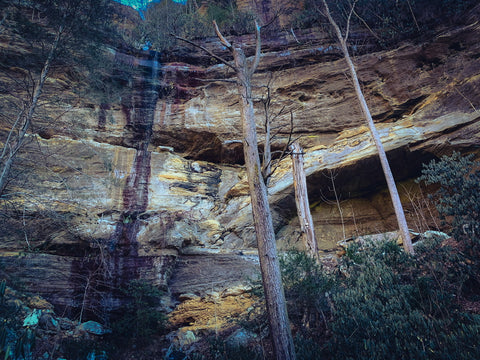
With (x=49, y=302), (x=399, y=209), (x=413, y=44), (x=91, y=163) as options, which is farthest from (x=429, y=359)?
(x=413, y=44)

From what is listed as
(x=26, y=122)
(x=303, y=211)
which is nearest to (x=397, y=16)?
(x=303, y=211)

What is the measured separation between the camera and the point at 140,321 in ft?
22.2

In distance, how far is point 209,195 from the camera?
42.9 feet

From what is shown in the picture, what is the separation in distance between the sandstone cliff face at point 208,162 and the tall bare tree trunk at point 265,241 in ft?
15.5

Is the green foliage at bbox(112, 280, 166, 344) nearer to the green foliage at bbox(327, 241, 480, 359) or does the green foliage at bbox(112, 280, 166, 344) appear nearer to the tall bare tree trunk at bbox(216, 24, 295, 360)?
the tall bare tree trunk at bbox(216, 24, 295, 360)

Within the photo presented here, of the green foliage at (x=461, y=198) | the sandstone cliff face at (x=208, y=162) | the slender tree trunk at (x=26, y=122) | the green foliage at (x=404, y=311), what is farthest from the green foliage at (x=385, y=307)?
the slender tree trunk at (x=26, y=122)

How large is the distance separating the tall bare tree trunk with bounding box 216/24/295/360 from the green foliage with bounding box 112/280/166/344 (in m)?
4.26

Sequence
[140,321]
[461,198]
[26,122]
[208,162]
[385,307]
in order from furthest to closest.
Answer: [208,162]
[140,321]
[461,198]
[26,122]
[385,307]

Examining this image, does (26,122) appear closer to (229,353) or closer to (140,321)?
(140,321)

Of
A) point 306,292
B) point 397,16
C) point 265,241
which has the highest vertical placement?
point 397,16

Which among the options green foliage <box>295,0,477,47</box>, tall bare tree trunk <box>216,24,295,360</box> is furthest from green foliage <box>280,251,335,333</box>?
green foliage <box>295,0,477,47</box>

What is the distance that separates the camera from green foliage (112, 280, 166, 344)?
667 centimetres

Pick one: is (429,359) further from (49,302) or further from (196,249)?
(49,302)

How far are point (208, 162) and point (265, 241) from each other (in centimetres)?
1088
